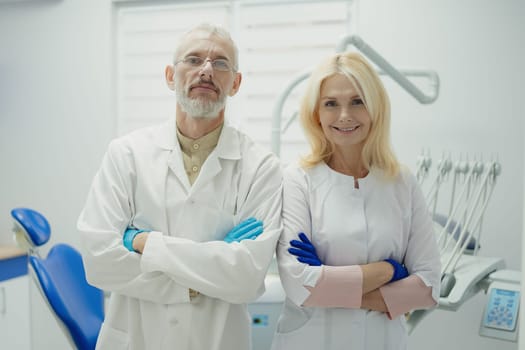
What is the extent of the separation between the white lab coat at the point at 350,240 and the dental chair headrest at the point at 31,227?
1138 mm

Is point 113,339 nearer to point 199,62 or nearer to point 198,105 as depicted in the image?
point 198,105

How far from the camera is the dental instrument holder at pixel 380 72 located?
1.99m

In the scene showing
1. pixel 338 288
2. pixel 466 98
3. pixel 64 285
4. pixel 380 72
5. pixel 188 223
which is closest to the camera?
pixel 338 288

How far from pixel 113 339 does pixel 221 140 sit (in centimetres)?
62

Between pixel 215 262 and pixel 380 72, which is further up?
pixel 380 72

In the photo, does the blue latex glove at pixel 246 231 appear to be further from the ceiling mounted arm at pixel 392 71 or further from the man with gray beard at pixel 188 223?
the ceiling mounted arm at pixel 392 71

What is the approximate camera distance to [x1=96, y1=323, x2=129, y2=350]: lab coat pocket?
1.48 meters

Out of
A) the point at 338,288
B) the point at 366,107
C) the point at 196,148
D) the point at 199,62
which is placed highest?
the point at 199,62

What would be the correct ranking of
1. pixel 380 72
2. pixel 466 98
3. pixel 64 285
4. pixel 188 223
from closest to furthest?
pixel 188 223 < pixel 64 285 < pixel 380 72 < pixel 466 98

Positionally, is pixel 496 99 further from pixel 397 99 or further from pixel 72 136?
pixel 72 136

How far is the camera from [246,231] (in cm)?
141

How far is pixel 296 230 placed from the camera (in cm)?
139

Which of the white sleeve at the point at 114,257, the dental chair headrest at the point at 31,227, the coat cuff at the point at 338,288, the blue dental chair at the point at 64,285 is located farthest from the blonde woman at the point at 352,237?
the dental chair headrest at the point at 31,227

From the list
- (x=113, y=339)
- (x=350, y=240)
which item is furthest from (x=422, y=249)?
(x=113, y=339)
